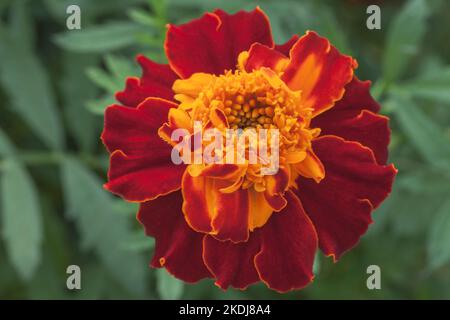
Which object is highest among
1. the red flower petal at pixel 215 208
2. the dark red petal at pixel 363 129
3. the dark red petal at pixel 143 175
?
the dark red petal at pixel 363 129

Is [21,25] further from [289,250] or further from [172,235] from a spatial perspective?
[289,250]

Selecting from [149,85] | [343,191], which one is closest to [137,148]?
[149,85]

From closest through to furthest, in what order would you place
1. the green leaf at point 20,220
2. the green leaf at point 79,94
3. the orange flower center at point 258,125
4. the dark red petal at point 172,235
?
the orange flower center at point 258,125 → the dark red petal at point 172,235 → the green leaf at point 20,220 → the green leaf at point 79,94

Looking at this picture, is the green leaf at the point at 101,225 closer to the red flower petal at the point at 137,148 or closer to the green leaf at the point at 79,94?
the green leaf at the point at 79,94

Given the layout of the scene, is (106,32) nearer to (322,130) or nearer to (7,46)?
(7,46)

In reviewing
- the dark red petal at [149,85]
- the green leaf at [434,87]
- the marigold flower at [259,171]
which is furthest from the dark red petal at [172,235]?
the green leaf at [434,87]

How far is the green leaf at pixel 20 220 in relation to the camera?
1990mm

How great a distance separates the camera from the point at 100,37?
Result: 1917 millimetres

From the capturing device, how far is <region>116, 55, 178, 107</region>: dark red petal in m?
1.36

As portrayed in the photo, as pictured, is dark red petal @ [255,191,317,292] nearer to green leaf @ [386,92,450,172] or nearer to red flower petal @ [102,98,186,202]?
red flower petal @ [102,98,186,202]

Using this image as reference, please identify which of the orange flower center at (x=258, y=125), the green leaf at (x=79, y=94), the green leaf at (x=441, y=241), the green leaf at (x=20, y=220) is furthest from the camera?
the green leaf at (x=79, y=94)

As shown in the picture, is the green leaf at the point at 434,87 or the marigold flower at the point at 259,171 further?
the green leaf at the point at 434,87

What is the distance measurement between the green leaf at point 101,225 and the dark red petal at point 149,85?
0.79m
